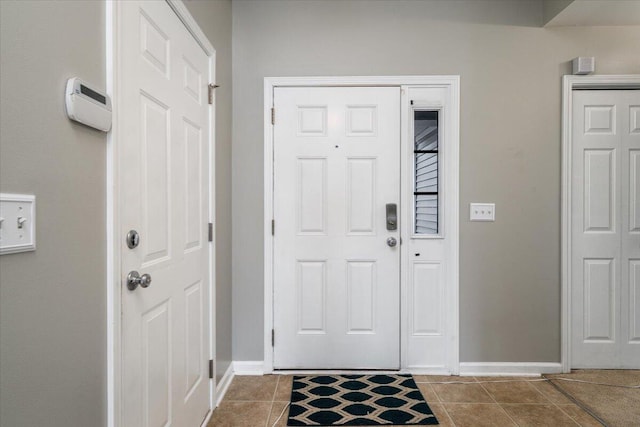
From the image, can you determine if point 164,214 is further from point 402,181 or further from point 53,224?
point 402,181

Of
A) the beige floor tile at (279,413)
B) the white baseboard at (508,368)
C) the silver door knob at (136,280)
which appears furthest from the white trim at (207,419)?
the white baseboard at (508,368)

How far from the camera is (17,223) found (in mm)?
743

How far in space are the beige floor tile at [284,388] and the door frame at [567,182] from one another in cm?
195

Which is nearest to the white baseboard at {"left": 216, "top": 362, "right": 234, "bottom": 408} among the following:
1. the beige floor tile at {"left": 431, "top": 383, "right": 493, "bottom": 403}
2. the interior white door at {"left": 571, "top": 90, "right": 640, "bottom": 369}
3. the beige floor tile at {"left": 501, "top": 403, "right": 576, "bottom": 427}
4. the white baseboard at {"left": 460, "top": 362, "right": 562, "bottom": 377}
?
the beige floor tile at {"left": 431, "top": 383, "right": 493, "bottom": 403}

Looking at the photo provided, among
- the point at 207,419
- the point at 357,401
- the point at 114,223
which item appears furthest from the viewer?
the point at 357,401

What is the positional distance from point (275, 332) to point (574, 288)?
2.21 meters

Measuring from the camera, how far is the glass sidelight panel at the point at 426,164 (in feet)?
8.41

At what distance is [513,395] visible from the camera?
226 cm

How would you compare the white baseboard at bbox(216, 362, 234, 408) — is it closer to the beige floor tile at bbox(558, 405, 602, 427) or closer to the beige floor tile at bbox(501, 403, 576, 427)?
the beige floor tile at bbox(501, 403, 576, 427)

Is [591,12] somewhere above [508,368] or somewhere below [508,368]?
above

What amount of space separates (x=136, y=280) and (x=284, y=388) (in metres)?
1.51

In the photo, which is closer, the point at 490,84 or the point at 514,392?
the point at 514,392

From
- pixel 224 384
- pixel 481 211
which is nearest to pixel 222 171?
pixel 224 384

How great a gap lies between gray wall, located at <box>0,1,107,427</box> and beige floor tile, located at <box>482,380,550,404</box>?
7.36 ft
